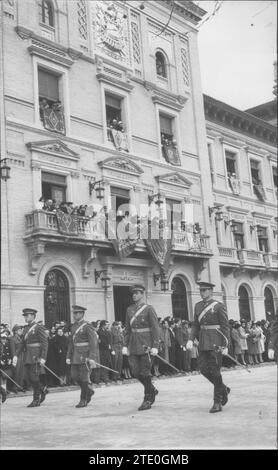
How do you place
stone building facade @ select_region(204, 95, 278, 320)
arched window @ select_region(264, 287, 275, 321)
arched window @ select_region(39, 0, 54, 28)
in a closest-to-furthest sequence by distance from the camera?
arched window @ select_region(39, 0, 54, 28)
stone building facade @ select_region(204, 95, 278, 320)
arched window @ select_region(264, 287, 275, 321)

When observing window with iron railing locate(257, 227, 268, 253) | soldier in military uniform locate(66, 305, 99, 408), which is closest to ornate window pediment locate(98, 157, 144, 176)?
window with iron railing locate(257, 227, 268, 253)

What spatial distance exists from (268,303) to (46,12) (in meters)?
16.7

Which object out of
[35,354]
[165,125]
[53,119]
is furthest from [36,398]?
[165,125]

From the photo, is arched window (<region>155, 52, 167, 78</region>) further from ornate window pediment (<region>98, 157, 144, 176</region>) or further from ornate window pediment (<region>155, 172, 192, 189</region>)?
ornate window pediment (<region>98, 157, 144, 176</region>)

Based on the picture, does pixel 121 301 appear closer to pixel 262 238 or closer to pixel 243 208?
pixel 243 208

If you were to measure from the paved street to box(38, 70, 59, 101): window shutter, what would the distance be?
1119 centimetres

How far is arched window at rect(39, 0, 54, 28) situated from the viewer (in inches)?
762

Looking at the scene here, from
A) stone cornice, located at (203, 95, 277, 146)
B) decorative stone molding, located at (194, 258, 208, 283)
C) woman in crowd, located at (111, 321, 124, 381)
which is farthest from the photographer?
stone cornice, located at (203, 95, 277, 146)

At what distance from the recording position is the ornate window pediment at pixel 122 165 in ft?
66.9

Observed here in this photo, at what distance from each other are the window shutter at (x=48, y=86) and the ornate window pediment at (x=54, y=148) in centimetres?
167

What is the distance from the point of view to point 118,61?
21.9 meters

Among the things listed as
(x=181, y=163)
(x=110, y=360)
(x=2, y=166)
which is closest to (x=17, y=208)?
(x=2, y=166)

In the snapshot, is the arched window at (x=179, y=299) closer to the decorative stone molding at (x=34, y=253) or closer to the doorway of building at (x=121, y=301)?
the doorway of building at (x=121, y=301)

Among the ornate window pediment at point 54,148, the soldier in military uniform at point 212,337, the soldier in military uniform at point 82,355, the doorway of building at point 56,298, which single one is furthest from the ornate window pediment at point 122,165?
the soldier in military uniform at point 212,337
